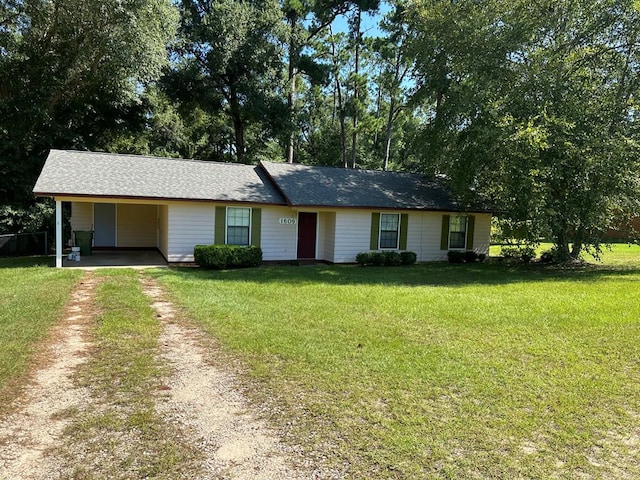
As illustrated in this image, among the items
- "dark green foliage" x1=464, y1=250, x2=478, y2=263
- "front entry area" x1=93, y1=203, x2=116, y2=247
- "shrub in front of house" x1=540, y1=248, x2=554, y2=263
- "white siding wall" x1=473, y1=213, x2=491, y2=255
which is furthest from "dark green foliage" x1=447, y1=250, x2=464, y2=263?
"front entry area" x1=93, y1=203, x2=116, y2=247

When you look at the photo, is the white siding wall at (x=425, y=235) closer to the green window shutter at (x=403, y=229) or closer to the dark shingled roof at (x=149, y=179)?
the green window shutter at (x=403, y=229)

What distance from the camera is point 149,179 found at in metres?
14.8

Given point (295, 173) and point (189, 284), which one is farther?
point (295, 173)

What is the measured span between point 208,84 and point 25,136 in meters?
10.2

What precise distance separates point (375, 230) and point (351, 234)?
0.98 metres

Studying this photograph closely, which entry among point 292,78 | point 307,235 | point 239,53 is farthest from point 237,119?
point 307,235

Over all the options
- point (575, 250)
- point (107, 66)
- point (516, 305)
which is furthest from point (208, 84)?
point (516, 305)

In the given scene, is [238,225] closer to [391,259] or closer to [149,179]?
[149,179]

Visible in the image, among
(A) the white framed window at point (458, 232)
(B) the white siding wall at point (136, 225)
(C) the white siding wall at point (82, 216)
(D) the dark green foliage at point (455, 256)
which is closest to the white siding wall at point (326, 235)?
(D) the dark green foliage at point (455, 256)

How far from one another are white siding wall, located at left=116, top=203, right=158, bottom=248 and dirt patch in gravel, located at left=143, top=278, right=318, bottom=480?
44.0 ft

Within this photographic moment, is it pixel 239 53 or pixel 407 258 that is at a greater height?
pixel 239 53

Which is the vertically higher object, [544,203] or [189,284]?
[544,203]

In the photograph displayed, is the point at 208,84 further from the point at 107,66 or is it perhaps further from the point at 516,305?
the point at 516,305

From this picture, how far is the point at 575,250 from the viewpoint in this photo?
647 inches
